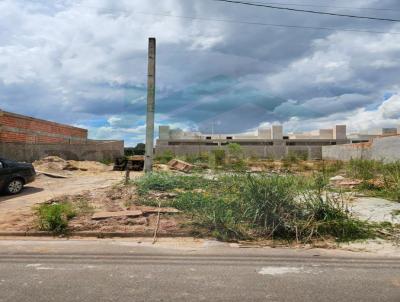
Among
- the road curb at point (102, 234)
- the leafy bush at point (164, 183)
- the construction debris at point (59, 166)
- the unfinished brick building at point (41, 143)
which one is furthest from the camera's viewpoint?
the unfinished brick building at point (41, 143)

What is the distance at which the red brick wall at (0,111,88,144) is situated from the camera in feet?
79.7

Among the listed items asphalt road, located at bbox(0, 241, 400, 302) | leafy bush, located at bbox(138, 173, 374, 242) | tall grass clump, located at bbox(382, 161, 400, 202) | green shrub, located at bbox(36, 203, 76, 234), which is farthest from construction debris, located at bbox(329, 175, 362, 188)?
green shrub, located at bbox(36, 203, 76, 234)

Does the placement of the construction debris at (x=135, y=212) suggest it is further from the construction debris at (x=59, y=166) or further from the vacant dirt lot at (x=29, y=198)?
the construction debris at (x=59, y=166)

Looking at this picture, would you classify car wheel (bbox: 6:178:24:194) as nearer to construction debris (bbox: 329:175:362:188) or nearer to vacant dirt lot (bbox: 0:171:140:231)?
vacant dirt lot (bbox: 0:171:140:231)

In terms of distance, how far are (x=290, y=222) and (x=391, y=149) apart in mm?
21448

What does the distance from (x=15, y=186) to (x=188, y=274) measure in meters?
11.8

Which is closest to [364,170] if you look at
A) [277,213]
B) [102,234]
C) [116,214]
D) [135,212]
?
[277,213]

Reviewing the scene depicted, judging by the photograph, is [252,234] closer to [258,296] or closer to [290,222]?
[290,222]

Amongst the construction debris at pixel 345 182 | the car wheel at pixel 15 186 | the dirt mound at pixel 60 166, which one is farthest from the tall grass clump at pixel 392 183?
the dirt mound at pixel 60 166

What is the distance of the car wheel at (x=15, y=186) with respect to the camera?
48.1 feet

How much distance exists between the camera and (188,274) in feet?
18.1

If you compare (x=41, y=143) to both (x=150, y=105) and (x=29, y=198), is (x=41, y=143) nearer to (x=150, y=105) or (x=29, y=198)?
(x=150, y=105)

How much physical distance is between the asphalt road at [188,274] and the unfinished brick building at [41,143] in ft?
62.0

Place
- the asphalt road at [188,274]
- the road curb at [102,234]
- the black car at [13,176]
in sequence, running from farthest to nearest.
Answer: the black car at [13,176]
the road curb at [102,234]
the asphalt road at [188,274]
